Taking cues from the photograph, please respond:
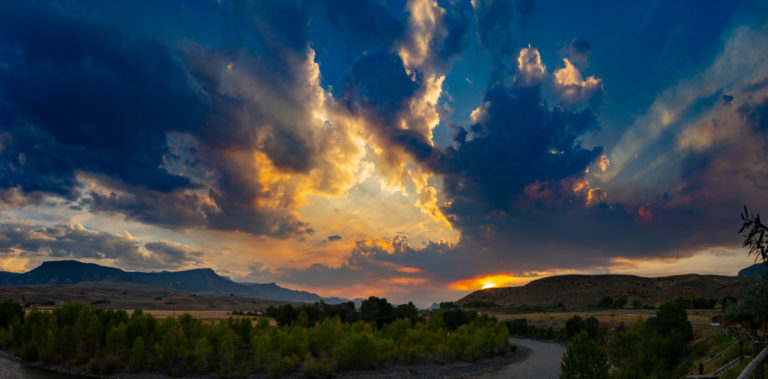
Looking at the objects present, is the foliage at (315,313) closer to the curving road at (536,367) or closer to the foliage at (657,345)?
the curving road at (536,367)

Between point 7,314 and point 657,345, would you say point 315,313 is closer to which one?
point 7,314

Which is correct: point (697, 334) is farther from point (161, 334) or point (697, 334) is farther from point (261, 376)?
point (161, 334)

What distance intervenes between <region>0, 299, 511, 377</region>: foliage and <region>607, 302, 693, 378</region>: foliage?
2728cm

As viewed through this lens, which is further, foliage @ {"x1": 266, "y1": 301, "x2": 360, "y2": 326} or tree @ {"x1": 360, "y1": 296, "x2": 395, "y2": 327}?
tree @ {"x1": 360, "y1": 296, "x2": 395, "y2": 327}

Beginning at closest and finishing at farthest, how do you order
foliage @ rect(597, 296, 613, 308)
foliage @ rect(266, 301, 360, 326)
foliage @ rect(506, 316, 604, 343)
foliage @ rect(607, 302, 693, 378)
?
foliage @ rect(607, 302, 693, 378), foliage @ rect(266, 301, 360, 326), foliage @ rect(506, 316, 604, 343), foliage @ rect(597, 296, 613, 308)

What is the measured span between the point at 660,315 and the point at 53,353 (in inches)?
3708

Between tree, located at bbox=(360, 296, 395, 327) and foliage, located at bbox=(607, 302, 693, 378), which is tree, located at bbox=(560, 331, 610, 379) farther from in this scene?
tree, located at bbox=(360, 296, 395, 327)

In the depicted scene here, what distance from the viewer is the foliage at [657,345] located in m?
52.4

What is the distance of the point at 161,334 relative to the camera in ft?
221

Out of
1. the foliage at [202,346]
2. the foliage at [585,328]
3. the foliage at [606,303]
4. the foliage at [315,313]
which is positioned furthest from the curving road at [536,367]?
the foliage at [606,303]

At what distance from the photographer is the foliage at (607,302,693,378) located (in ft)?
172

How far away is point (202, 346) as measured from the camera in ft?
200

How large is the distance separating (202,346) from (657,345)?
2452 inches

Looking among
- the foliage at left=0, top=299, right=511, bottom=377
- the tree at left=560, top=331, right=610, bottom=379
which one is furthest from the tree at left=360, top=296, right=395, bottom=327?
the tree at left=560, top=331, right=610, bottom=379
